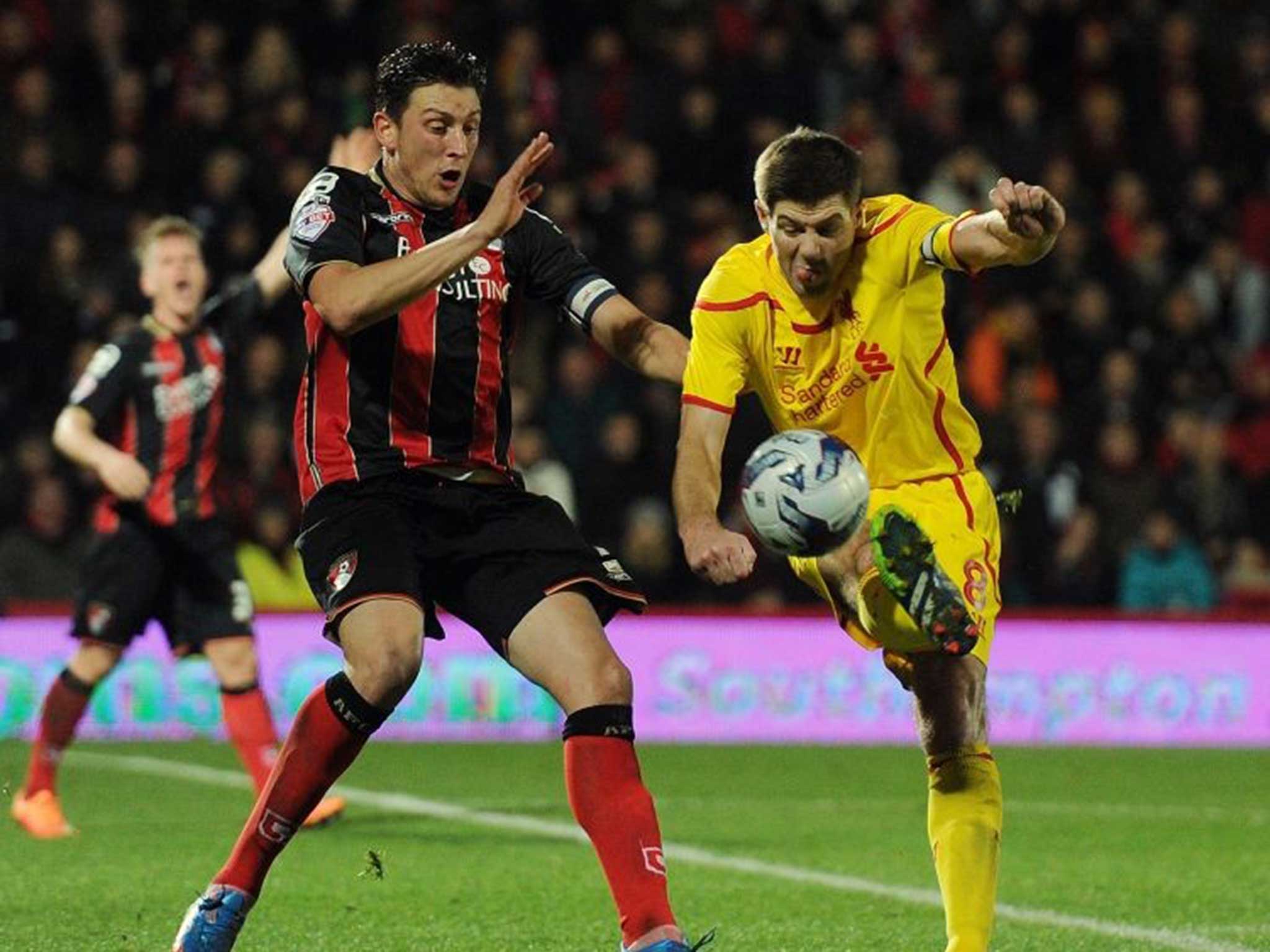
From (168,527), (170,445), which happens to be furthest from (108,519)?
(170,445)

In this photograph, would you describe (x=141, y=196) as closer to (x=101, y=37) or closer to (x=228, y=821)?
(x=101, y=37)

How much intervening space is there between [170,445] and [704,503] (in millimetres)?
4211

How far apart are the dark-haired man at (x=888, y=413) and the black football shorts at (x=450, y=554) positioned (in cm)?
29

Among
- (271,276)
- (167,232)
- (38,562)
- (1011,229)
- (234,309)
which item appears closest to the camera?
(1011,229)

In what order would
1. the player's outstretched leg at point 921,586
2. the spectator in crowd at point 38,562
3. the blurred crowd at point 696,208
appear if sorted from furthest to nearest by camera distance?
the blurred crowd at point 696,208, the spectator in crowd at point 38,562, the player's outstretched leg at point 921,586

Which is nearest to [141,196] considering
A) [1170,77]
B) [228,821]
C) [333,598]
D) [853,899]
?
[228,821]

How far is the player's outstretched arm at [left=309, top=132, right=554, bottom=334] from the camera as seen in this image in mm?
5242

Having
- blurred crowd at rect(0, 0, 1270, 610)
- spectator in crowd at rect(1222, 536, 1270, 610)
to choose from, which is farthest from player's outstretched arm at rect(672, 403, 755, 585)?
spectator in crowd at rect(1222, 536, 1270, 610)

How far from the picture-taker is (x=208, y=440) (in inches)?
367

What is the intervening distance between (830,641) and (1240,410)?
3.62 meters

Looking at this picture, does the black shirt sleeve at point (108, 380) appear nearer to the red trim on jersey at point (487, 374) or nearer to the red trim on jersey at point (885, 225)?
the red trim on jersey at point (487, 374)

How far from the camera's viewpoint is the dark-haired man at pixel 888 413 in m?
5.48

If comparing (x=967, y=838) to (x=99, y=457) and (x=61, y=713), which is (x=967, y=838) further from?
(x=61, y=713)

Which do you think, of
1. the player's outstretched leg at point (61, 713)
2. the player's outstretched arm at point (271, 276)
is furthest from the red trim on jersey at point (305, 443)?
the player's outstretched leg at point (61, 713)
